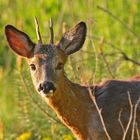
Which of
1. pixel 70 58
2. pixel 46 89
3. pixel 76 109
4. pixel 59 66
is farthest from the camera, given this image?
pixel 70 58

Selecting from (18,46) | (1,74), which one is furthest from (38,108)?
(1,74)

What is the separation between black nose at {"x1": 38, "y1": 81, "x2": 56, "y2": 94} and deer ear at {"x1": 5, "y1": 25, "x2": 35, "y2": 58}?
1.87 feet

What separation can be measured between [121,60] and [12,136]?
1.32 m

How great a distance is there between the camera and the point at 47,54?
1169 cm

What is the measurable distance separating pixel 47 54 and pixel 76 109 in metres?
0.62

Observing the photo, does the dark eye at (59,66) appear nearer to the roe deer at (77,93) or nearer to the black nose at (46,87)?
the roe deer at (77,93)

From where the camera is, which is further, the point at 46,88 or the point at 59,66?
the point at 59,66

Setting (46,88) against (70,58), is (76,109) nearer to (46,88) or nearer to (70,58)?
(46,88)

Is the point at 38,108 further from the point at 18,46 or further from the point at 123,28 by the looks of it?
the point at 123,28

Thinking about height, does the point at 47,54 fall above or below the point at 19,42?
below

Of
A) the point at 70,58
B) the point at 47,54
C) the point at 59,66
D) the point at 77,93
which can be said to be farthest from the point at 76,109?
the point at 70,58

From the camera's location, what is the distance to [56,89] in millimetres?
11602

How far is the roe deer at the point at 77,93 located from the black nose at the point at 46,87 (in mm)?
187

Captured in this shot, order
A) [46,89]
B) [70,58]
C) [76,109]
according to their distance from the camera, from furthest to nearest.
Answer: [70,58]
[76,109]
[46,89]
